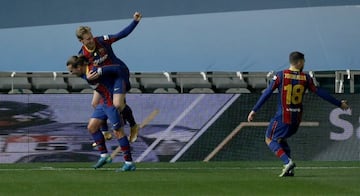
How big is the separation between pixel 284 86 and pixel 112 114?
8.55 ft

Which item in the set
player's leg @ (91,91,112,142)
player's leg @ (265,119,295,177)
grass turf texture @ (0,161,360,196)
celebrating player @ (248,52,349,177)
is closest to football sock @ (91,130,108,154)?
player's leg @ (91,91,112,142)

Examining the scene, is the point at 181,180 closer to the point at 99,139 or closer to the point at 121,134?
the point at 121,134

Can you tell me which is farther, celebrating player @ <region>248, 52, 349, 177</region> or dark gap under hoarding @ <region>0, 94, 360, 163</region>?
dark gap under hoarding @ <region>0, 94, 360, 163</region>

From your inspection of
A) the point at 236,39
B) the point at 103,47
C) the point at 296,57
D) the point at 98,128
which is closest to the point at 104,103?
the point at 98,128

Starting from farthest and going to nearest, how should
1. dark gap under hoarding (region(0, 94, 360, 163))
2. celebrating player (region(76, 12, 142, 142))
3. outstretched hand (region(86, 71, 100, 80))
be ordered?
dark gap under hoarding (region(0, 94, 360, 163)), outstretched hand (region(86, 71, 100, 80)), celebrating player (region(76, 12, 142, 142))

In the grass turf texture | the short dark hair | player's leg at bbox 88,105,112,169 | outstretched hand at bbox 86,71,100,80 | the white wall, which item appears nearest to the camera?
the grass turf texture

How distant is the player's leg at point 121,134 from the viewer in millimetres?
14648

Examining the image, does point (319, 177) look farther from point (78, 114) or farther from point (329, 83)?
point (329, 83)

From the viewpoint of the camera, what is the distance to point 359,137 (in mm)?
18516

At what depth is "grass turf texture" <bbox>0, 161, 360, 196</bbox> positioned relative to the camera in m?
11.0

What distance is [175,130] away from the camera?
18.2 meters

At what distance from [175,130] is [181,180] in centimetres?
561

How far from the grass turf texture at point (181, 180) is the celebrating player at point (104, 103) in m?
0.37

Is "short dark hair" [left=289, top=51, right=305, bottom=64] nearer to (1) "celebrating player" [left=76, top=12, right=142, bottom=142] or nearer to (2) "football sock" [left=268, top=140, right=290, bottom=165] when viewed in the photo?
(2) "football sock" [left=268, top=140, right=290, bottom=165]
